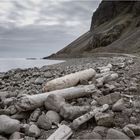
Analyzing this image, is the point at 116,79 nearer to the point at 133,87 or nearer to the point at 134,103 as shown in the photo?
the point at 133,87

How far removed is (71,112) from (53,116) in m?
0.48

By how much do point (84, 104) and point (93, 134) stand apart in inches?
81.5

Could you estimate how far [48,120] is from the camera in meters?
7.20

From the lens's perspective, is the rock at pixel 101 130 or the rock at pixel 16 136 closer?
the rock at pixel 101 130

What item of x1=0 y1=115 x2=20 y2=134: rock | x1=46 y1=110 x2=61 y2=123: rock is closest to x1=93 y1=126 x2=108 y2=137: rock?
x1=46 y1=110 x2=61 y2=123: rock

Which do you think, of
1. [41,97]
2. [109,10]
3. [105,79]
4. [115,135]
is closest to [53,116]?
[41,97]

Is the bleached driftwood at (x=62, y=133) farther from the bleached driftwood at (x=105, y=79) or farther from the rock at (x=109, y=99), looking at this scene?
the bleached driftwood at (x=105, y=79)

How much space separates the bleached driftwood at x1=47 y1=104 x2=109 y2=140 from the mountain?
70285mm

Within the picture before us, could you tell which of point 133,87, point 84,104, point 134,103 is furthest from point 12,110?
point 133,87

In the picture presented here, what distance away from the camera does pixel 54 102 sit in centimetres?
791

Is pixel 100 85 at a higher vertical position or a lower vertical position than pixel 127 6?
lower

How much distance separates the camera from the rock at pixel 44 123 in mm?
7082

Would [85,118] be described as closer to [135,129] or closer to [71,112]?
[71,112]

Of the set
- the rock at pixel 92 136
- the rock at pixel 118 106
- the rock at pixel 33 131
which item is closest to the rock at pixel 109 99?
the rock at pixel 118 106
